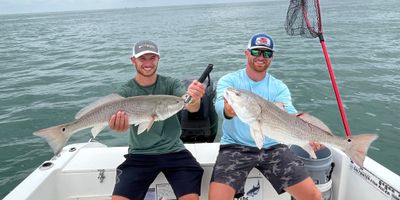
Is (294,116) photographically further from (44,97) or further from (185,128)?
(44,97)

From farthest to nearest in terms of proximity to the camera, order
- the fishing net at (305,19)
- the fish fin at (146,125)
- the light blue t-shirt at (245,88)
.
A: the fishing net at (305,19) → the light blue t-shirt at (245,88) → the fish fin at (146,125)

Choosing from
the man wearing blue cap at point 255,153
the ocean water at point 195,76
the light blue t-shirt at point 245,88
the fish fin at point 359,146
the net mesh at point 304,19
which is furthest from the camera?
the ocean water at point 195,76

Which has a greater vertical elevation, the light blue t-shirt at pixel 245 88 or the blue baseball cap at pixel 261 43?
the blue baseball cap at pixel 261 43

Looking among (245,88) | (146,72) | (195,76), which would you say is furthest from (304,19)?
(195,76)

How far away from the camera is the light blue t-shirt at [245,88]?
4.16 metres

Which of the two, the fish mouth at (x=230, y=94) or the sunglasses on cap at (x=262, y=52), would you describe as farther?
the sunglasses on cap at (x=262, y=52)

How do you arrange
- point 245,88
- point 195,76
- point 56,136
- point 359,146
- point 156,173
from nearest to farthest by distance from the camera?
point 359,146 → point 56,136 → point 156,173 → point 245,88 → point 195,76

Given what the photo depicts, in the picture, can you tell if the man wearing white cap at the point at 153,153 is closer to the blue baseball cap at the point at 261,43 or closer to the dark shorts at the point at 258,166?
the dark shorts at the point at 258,166

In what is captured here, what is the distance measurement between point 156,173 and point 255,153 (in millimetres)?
1146

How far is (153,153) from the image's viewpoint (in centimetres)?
408

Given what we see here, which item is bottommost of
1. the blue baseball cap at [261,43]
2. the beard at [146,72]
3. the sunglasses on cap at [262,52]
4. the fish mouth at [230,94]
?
the fish mouth at [230,94]

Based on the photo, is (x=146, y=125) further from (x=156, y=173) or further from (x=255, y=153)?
(x=255, y=153)

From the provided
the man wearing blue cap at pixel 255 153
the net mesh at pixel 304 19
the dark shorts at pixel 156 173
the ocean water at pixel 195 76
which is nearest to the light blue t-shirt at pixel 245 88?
the man wearing blue cap at pixel 255 153

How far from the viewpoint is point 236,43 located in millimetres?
22406
